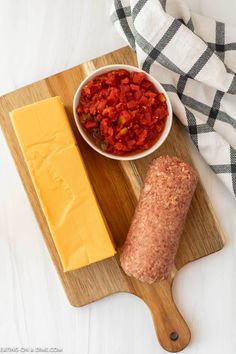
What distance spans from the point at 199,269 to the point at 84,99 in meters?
0.74

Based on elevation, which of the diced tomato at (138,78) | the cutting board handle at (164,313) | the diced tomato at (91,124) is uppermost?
the diced tomato at (138,78)

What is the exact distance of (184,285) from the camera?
1769mm

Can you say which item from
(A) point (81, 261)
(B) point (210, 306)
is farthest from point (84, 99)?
(B) point (210, 306)

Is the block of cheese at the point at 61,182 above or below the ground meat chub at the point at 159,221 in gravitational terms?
above

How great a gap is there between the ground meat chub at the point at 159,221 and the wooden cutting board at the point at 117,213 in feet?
0.35

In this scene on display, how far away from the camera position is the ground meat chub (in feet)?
5.11

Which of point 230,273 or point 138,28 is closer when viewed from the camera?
point 138,28

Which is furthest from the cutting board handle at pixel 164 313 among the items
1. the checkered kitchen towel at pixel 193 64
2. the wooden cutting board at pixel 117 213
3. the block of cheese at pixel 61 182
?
the checkered kitchen towel at pixel 193 64

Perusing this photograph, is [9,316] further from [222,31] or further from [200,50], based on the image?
[222,31]

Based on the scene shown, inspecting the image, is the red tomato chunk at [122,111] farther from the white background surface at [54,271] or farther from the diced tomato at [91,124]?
the white background surface at [54,271]

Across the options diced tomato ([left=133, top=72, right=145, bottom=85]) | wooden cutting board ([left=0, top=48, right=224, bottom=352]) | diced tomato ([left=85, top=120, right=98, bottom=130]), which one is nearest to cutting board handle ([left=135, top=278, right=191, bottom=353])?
wooden cutting board ([left=0, top=48, right=224, bottom=352])

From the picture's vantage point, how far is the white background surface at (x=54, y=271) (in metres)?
1.74

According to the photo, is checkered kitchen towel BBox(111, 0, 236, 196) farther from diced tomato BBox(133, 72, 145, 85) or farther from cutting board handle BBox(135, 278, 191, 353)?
cutting board handle BBox(135, 278, 191, 353)

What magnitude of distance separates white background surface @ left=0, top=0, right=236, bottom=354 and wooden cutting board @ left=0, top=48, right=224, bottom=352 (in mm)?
64
